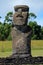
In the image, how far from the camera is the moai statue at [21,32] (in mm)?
15416

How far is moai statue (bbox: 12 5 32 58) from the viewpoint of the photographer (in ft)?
50.6

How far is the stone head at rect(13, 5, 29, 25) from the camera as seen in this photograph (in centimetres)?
1536

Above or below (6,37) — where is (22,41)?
above

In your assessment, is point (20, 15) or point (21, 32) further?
point (21, 32)

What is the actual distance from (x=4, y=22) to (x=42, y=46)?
22.1 meters

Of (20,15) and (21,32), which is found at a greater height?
(20,15)

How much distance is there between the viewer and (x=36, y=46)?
163 ft

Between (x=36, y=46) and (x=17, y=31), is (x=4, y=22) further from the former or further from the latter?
(x=17, y=31)

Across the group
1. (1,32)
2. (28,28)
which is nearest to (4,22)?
(1,32)

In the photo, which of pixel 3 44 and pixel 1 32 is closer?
pixel 3 44

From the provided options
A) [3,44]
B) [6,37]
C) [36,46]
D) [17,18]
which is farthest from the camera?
[6,37]

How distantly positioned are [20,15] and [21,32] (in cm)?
80

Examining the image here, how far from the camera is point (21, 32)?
1573 cm

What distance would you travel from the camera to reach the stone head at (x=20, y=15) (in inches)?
605
